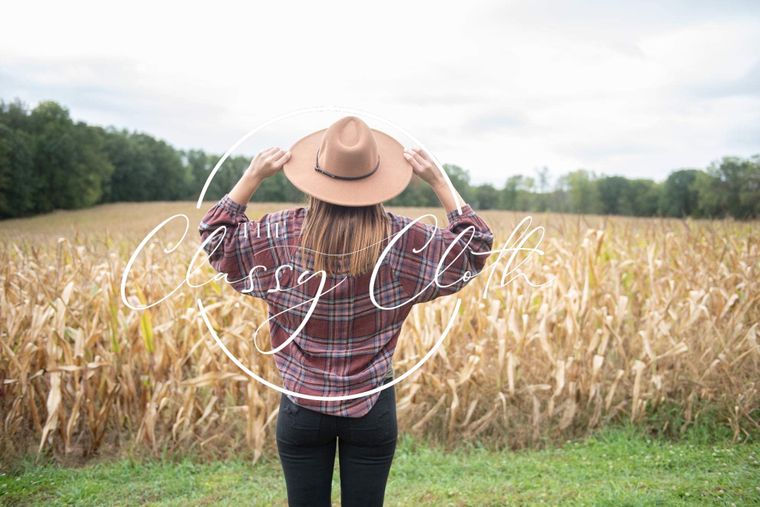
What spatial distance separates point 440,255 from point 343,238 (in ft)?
1.21

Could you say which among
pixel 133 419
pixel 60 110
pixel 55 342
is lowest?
pixel 133 419

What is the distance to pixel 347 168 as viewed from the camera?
1960mm

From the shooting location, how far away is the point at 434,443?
15.5ft

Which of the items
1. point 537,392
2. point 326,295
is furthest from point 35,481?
point 537,392

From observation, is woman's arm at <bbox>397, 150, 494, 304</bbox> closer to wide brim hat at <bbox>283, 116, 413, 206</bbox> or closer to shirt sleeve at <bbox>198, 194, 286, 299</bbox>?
wide brim hat at <bbox>283, 116, 413, 206</bbox>

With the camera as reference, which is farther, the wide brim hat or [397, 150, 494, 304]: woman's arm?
[397, 150, 494, 304]: woman's arm

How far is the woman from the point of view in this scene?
1.95m

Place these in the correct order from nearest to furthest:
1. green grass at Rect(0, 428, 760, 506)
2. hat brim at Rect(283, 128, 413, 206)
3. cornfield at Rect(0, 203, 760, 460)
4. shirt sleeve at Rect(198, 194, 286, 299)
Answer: hat brim at Rect(283, 128, 413, 206) → shirt sleeve at Rect(198, 194, 286, 299) → green grass at Rect(0, 428, 760, 506) → cornfield at Rect(0, 203, 760, 460)

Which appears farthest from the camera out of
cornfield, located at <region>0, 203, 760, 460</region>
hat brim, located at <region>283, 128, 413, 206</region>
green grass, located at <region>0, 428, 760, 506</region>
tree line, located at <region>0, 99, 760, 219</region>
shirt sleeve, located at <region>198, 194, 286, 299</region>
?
tree line, located at <region>0, 99, 760, 219</region>

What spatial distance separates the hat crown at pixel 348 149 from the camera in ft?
6.45

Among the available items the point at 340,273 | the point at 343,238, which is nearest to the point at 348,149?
the point at 343,238

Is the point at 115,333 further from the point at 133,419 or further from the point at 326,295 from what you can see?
the point at 326,295

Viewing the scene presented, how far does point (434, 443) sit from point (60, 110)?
30.0ft

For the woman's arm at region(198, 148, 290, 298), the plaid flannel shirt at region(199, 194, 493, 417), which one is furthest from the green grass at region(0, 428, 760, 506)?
the woman's arm at region(198, 148, 290, 298)
